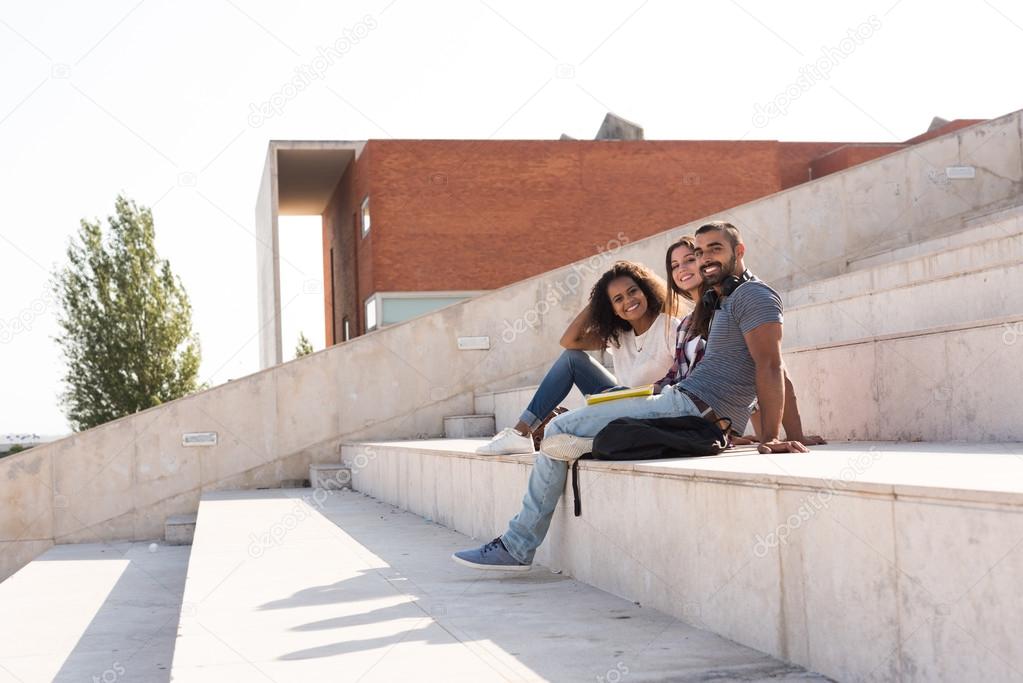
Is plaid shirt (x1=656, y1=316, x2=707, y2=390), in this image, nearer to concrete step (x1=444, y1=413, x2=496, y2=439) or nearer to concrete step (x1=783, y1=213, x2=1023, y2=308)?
concrete step (x1=783, y1=213, x2=1023, y2=308)

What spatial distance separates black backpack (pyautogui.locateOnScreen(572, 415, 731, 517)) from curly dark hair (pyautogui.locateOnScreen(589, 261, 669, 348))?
1503 millimetres

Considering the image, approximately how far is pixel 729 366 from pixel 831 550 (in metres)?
1.76

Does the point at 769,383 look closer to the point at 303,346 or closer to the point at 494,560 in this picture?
the point at 494,560

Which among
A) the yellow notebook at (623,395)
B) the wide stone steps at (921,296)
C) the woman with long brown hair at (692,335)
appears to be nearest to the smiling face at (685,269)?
the woman with long brown hair at (692,335)

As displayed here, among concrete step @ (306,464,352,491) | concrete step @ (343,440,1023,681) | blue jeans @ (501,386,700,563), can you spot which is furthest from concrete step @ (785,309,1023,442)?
concrete step @ (306,464,352,491)

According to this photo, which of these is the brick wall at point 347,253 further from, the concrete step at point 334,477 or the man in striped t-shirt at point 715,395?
the man in striped t-shirt at point 715,395

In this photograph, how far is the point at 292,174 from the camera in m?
25.6

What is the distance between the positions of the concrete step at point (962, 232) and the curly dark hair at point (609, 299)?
10.00 feet

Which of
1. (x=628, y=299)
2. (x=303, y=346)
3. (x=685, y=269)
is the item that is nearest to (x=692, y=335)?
(x=685, y=269)

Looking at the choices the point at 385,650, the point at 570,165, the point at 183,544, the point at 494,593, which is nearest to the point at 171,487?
the point at 183,544

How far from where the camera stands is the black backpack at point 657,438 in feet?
15.1

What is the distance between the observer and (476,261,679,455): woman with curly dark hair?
6.04m

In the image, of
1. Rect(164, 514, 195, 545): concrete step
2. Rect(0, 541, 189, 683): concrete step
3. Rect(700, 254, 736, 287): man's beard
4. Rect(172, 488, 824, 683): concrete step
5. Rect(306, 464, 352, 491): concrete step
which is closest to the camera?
Rect(172, 488, 824, 683): concrete step

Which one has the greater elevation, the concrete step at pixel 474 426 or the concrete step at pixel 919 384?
the concrete step at pixel 919 384
